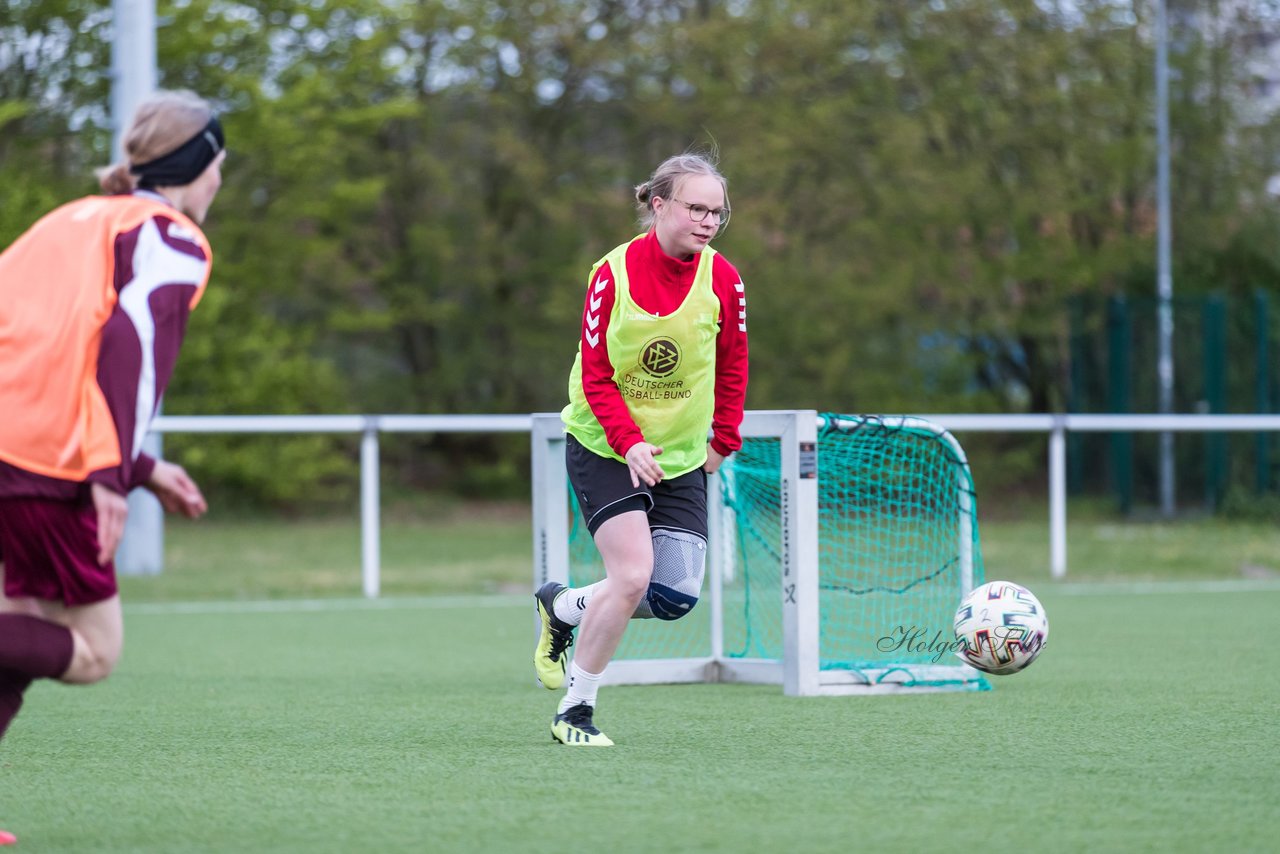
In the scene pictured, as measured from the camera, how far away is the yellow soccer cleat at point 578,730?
5.36 m

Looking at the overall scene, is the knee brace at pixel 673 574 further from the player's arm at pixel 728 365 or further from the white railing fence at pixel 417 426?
the white railing fence at pixel 417 426

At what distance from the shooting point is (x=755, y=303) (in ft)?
73.7

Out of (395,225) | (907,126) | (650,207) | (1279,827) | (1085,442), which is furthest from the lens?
(395,225)

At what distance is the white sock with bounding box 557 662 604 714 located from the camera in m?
5.45

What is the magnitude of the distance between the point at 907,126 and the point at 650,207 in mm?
17576

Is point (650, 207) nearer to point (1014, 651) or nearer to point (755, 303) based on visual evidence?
point (1014, 651)

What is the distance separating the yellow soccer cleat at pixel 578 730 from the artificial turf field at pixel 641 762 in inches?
2.3

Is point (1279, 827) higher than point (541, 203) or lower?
lower

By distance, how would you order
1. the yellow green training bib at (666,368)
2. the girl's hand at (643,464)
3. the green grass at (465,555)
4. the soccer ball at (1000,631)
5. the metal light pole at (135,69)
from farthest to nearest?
the metal light pole at (135,69), the green grass at (465,555), the soccer ball at (1000,631), the yellow green training bib at (666,368), the girl's hand at (643,464)

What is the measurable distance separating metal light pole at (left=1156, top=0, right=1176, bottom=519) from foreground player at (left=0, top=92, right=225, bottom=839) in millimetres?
17326

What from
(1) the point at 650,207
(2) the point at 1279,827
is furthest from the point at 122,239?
(2) the point at 1279,827

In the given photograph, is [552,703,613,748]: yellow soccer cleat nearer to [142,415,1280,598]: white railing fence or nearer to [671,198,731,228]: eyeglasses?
[671,198,731,228]: eyeglasses

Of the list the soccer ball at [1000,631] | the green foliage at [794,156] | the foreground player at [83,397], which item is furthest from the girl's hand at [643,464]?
the green foliage at [794,156]

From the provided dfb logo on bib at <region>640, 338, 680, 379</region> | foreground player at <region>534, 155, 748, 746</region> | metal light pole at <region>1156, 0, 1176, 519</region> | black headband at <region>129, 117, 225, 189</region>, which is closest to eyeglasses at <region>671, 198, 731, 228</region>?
foreground player at <region>534, 155, 748, 746</region>
